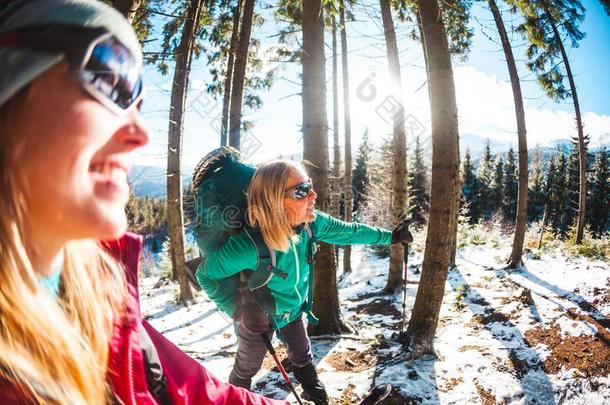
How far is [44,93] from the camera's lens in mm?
621

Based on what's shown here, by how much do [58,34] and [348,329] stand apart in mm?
4907

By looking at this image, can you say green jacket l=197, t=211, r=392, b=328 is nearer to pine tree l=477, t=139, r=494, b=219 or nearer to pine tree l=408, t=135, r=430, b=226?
pine tree l=408, t=135, r=430, b=226

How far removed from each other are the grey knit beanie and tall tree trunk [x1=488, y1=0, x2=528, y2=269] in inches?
423

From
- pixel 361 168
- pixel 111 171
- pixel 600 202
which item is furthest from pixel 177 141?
pixel 600 202

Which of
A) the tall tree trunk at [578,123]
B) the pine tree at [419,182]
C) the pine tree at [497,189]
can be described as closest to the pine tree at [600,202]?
the pine tree at [497,189]

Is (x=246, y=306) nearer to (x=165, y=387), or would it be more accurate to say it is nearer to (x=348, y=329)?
(x=165, y=387)

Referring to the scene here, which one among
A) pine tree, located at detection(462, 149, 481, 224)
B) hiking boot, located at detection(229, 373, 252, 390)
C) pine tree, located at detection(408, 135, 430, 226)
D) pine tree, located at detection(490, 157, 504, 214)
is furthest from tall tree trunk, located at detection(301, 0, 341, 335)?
pine tree, located at detection(490, 157, 504, 214)

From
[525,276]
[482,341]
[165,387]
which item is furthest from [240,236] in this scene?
[525,276]

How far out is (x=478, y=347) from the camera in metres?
4.03

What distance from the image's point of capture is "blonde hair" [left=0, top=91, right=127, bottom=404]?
59 centimetres

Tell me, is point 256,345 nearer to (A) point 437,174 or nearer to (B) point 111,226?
→ (B) point 111,226

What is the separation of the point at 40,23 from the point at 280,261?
79.4 inches

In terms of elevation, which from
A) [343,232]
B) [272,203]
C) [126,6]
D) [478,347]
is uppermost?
[126,6]

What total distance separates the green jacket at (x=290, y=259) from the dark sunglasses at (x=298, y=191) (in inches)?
15.7
